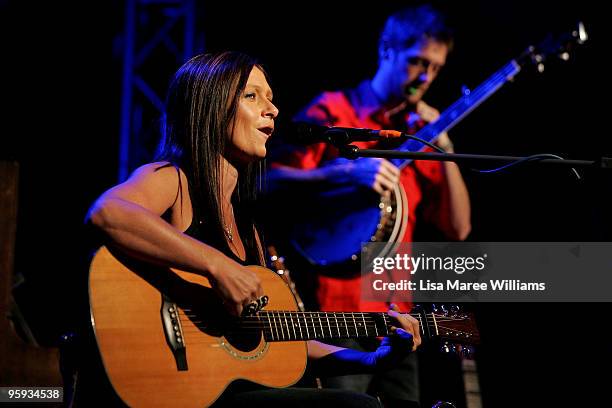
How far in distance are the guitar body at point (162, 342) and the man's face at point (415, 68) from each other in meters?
2.66

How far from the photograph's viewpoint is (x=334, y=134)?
261 centimetres

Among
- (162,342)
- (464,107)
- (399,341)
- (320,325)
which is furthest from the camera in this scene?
(464,107)

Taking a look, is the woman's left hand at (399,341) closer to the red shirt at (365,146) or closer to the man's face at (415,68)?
the red shirt at (365,146)

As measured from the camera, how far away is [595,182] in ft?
16.5

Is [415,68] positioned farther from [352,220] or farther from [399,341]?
[399,341]

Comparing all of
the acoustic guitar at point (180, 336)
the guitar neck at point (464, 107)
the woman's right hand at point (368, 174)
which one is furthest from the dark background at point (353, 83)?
the acoustic guitar at point (180, 336)

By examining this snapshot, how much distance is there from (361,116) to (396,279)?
113 centimetres

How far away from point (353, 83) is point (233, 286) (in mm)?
3278

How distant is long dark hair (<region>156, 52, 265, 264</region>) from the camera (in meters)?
2.67

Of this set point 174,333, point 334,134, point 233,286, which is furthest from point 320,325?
point 334,134

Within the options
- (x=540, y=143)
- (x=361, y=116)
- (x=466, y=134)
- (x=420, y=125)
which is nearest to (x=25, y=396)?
(x=361, y=116)

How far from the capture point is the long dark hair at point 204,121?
267 centimetres

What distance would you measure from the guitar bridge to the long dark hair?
0.37 metres

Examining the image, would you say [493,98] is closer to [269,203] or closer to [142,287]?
[269,203]
